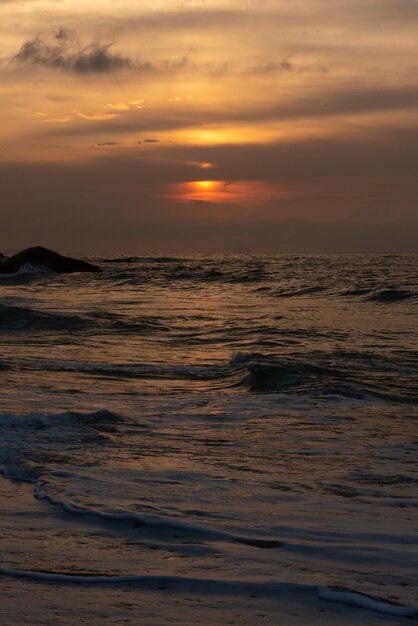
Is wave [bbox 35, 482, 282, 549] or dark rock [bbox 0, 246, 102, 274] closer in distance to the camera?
wave [bbox 35, 482, 282, 549]

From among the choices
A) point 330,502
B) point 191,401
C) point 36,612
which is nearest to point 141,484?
point 330,502

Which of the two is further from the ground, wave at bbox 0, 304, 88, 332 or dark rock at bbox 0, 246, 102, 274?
dark rock at bbox 0, 246, 102, 274

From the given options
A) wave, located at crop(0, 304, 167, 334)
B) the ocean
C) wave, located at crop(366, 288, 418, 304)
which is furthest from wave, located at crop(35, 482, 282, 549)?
wave, located at crop(366, 288, 418, 304)

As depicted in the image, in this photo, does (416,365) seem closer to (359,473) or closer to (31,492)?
(359,473)

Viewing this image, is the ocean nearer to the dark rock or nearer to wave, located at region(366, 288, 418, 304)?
wave, located at region(366, 288, 418, 304)

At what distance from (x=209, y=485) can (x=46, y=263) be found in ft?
158

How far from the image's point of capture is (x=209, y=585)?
14.0 feet

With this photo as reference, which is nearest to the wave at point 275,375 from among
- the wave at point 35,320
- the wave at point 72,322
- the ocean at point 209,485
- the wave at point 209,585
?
the ocean at point 209,485

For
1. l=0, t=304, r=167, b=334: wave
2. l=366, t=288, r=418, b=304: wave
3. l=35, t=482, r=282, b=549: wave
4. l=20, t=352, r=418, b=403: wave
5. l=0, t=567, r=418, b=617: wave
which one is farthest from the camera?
l=366, t=288, r=418, b=304: wave

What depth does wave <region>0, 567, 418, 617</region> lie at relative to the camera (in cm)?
409

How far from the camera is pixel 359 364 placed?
13688mm

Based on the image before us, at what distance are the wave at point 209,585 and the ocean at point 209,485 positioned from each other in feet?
0.03

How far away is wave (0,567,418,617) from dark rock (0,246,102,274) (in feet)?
157

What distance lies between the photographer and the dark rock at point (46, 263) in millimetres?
51312
